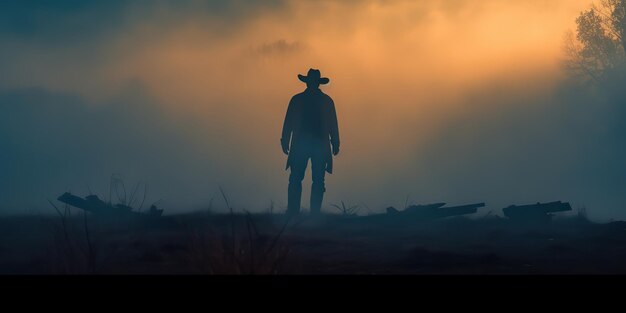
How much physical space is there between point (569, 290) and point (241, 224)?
27.8 feet

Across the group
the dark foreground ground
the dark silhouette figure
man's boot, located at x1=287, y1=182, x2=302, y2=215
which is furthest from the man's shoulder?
the dark foreground ground

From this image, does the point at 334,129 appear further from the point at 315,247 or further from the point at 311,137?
the point at 315,247

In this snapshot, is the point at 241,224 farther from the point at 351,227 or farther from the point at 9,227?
the point at 9,227

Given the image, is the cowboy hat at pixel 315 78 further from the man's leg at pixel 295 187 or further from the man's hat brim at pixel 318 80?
the man's leg at pixel 295 187

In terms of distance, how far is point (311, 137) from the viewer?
1380cm

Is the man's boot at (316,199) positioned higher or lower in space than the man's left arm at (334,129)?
lower

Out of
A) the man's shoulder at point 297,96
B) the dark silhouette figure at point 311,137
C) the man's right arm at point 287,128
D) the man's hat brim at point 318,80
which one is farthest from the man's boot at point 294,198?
the man's hat brim at point 318,80

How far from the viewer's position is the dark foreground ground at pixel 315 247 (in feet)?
22.2

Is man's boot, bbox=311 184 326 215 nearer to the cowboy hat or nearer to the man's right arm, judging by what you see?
the man's right arm

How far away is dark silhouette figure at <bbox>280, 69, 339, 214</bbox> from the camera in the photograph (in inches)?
533

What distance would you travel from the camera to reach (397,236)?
11.6 meters

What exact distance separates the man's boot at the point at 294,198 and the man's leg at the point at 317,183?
1.08 ft

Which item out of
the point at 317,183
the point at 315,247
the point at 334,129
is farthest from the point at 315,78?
the point at 315,247

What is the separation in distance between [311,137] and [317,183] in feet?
3.17
